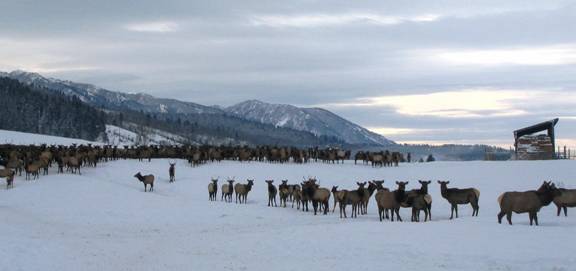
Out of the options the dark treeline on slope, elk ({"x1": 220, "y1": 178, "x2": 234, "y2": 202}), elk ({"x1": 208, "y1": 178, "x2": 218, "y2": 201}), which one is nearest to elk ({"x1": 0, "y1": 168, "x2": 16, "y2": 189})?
elk ({"x1": 208, "y1": 178, "x2": 218, "y2": 201})

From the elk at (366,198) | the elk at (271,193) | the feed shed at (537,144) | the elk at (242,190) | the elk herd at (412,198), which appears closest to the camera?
the elk herd at (412,198)

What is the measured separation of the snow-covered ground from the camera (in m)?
19.4

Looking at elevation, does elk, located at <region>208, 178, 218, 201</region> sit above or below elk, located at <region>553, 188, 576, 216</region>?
below

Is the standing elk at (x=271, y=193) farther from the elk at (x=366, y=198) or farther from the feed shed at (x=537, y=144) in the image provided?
the feed shed at (x=537, y=144)

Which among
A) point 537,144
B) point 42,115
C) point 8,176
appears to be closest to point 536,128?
point 537,144

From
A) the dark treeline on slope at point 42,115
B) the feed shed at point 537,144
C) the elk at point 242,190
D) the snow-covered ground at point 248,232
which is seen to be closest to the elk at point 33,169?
the snow-covered ground at point 248,232

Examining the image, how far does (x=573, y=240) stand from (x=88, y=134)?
494ft

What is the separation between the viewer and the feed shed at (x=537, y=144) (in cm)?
5369

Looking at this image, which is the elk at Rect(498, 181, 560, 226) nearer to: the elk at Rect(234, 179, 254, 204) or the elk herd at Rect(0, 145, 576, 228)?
the elk herd at Rect(0, 145, 576, 228)

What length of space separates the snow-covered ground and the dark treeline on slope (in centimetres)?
11168

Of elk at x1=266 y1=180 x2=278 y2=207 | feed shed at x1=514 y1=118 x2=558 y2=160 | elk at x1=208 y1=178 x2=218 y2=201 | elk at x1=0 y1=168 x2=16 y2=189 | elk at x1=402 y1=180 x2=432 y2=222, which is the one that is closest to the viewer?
elk at x1=402 y1=180 x2=432 y2=222

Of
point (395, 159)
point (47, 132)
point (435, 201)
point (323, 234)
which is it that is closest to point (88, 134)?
point (47, 132)

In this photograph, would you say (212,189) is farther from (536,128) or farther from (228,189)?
(536,128)

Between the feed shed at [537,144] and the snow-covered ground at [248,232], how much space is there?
7.78 m
